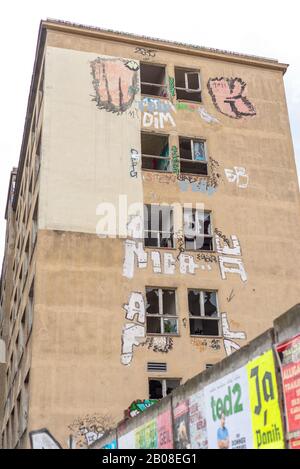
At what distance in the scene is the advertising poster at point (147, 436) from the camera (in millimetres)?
12940

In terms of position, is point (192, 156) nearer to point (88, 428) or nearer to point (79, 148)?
point (79, 148)

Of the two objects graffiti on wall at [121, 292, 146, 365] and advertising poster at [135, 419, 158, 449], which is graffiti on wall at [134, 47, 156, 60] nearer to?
graffiti on wall at [121, 292, 146, 365]

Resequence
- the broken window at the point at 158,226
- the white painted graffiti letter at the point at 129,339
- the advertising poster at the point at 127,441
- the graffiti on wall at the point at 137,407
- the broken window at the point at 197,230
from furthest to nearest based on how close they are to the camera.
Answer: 1. the broken window at the point at 197,230
2. the broken window at the point at 158,226
3. the white painted graffiti letter at the point at 129,339
4. the graffiti on wall at the point at 137,407
5. the advertising poster at the point at 127,441

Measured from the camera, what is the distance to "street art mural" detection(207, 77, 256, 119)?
2914 cm

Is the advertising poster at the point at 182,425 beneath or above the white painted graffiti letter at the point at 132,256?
beneath

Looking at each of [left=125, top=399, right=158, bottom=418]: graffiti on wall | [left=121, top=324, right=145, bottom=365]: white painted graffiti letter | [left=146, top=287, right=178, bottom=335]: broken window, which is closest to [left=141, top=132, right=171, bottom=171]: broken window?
[left=146, top=287, right=178, bottom=335]: broken window

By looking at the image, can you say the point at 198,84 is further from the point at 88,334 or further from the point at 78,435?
the point at 78,435

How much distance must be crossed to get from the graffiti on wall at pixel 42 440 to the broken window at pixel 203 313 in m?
6.71

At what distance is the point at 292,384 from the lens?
8.12 meters

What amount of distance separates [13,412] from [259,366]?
2126 cm

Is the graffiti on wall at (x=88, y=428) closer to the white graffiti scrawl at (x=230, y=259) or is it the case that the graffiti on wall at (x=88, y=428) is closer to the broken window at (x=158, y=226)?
the broken window at (x=158, y=226)

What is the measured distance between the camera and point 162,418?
41.5 feet

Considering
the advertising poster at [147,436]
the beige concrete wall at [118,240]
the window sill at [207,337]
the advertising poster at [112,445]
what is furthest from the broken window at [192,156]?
the advertising poster at [147,436]
